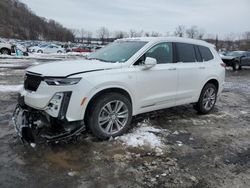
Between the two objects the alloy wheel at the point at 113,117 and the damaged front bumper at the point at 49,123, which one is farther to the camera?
the alloy wheel at the point at 113,117

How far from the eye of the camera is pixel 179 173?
385 cm

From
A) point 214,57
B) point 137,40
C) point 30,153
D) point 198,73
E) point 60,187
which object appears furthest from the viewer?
point 214,57

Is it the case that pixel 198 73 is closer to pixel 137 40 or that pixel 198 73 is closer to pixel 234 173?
pixel 137 40

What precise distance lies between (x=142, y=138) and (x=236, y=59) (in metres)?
20.2

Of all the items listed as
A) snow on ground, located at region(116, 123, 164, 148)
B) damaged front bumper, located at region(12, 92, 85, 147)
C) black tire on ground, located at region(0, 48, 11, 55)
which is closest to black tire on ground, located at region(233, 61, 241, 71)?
snow on ground, located at region(116, 123, 164, 148)

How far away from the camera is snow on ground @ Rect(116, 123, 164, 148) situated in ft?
15.7

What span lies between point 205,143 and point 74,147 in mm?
2274

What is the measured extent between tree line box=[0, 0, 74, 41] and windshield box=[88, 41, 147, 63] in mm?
114346

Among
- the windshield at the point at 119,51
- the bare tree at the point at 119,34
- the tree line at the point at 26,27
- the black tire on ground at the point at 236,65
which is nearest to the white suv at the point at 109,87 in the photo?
the windshield at the point at 119,51

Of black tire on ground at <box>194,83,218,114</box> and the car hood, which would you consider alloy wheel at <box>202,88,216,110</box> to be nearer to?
black tire on ground at <box>194,83,218,114</box>

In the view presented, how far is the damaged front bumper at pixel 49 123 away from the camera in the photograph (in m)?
4.29

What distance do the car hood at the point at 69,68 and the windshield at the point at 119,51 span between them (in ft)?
1.26

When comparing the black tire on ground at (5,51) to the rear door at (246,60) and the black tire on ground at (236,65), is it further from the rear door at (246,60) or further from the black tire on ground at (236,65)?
the rear door at (246,60)

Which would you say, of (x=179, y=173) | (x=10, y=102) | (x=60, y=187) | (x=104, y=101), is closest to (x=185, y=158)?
(x=179, y=173)
